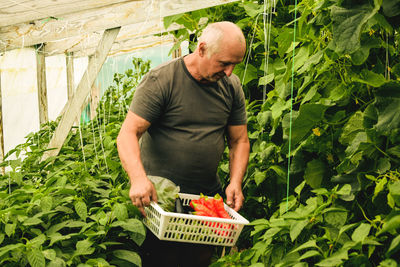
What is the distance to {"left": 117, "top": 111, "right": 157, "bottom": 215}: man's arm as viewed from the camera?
2.23m

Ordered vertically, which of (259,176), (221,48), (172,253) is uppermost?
(221,48)

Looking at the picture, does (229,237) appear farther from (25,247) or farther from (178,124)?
(25,247)

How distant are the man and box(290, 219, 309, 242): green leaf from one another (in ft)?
1.93

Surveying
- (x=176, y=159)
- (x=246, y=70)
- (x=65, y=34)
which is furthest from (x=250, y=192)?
(x=65, y=34)

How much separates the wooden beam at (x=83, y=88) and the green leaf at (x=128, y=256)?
Result: 5.57 feet

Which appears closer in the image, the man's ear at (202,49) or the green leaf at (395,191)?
the green leaf at (395,191)

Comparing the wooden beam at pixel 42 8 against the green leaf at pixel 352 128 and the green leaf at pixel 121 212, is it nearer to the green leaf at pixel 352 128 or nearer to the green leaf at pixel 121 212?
the green leaf at pixel 121 212

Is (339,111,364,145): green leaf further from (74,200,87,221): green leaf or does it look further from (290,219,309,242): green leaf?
(74,200,87,221): green leaf

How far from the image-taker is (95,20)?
3787 millimetres

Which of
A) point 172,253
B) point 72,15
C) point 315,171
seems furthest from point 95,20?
point 315,171

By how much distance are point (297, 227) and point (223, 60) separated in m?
0.83

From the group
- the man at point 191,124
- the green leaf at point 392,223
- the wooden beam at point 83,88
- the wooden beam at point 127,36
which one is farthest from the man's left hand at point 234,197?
the wooden beam at point 127,36

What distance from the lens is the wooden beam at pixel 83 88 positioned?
3.75m

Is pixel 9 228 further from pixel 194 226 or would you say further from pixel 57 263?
pixel 194 226
